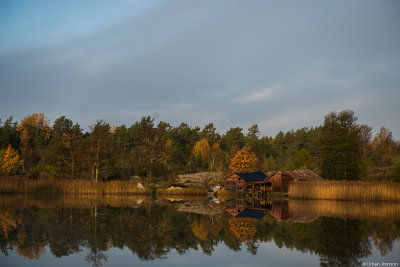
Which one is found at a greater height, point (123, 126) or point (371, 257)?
point (123, 126)

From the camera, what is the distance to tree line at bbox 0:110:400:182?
52656mm

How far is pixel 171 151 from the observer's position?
6769 cm

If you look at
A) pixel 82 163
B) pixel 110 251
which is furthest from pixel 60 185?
pixel 110 251

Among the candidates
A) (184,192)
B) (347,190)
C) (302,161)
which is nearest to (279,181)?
(184,192)

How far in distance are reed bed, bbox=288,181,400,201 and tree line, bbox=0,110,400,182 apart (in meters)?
11.5

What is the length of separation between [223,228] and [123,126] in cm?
8342

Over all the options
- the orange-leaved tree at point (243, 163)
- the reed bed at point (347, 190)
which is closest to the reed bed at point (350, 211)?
the reed bed at point (347, 190)

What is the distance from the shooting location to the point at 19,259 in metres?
10.6

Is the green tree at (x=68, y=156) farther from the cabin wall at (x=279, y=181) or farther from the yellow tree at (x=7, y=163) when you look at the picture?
the cabin wall at (x=279, y=181)

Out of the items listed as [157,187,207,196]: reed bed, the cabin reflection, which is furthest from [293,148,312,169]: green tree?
the cabin reflection

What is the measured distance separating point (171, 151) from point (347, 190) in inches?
1496

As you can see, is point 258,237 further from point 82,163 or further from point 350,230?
point 82,163

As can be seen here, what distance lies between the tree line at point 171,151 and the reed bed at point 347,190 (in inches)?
454

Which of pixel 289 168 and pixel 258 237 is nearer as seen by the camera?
pixel 258 237
